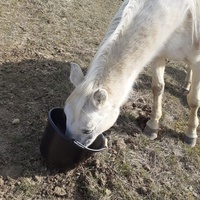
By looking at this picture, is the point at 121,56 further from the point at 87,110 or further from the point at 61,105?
the point at 61,105

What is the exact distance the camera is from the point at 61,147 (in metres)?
3.20

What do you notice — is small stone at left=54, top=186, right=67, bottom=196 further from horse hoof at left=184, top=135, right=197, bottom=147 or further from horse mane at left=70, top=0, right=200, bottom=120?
horse hoof at left=184, top=135, right=197, bottom=147

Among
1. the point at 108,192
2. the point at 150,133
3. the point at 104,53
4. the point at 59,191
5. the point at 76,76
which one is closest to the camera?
the point at 104,53

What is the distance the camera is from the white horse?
295 centimetres

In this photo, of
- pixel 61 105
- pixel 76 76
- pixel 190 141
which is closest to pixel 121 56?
pixel 76 76

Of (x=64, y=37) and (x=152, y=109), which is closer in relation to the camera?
(x=152, y=109)

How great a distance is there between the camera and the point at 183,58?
12.3ft

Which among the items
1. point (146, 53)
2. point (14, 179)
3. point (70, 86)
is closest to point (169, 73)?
point (70, 86)

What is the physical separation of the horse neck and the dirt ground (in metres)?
0.87

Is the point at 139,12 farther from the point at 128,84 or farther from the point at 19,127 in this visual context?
the point at 19,127

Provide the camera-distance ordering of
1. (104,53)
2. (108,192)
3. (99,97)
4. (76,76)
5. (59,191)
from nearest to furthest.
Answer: (99,97) < (104,53) < (76,76) < (59,191) < (108,192)

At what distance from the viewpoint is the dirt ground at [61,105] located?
11.1 feet

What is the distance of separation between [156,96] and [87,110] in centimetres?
153

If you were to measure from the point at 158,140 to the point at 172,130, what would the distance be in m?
0.30
